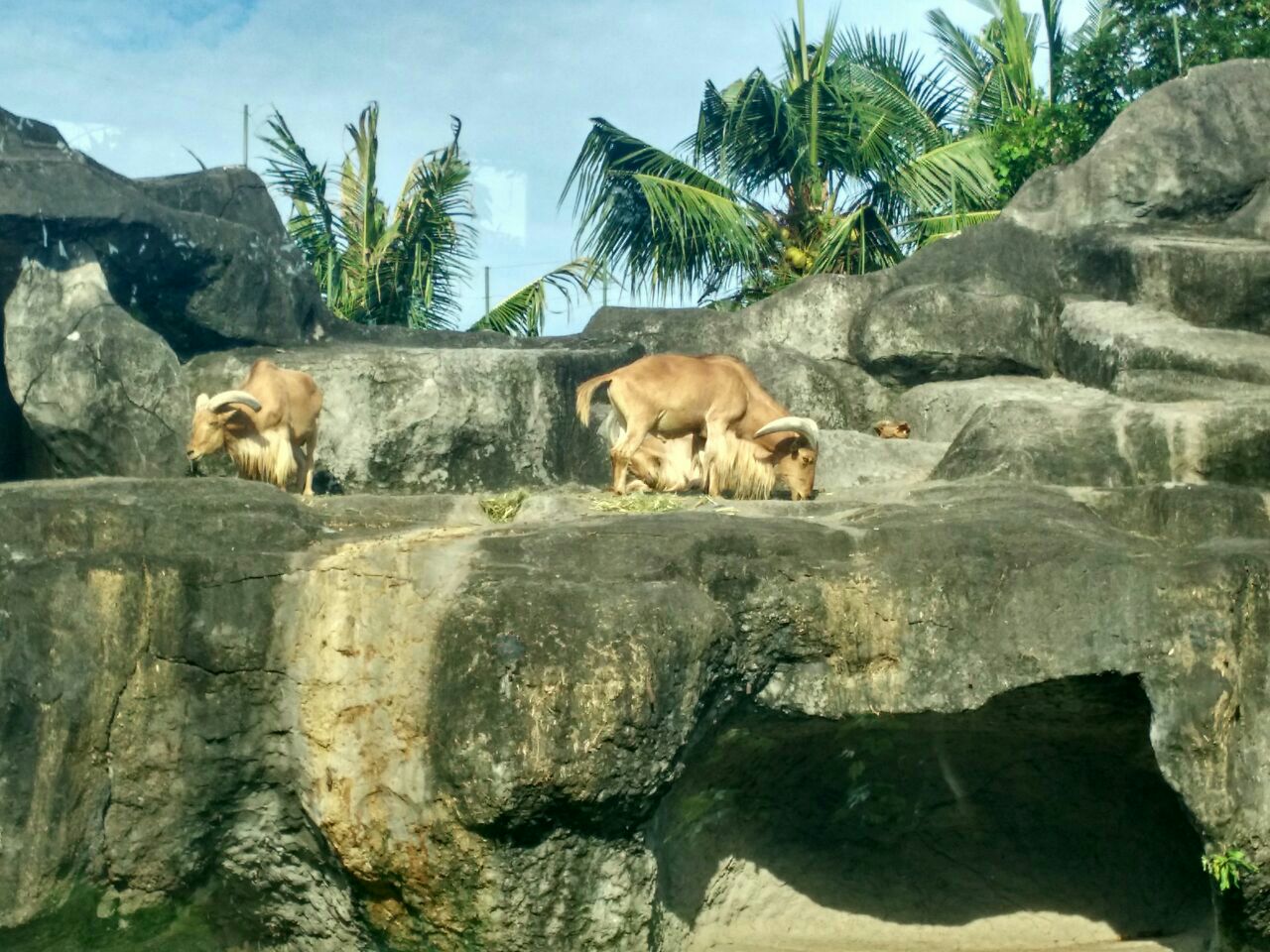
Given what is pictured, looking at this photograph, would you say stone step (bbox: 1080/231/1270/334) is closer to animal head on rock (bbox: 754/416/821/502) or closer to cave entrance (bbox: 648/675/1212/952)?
animal head on rock (bbox: 754/416/821/502)

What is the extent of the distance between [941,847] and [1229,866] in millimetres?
2076

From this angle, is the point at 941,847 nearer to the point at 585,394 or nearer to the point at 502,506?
the point at 502,506

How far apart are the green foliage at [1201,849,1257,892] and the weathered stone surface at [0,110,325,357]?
347 inches

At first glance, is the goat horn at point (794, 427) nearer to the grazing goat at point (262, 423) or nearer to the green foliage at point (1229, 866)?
the grazing goat at point (262, 423)

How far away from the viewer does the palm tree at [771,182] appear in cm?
2094

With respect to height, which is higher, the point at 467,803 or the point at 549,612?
the point at 549,612

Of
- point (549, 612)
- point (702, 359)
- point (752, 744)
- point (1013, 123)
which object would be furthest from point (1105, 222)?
point (549, 612)

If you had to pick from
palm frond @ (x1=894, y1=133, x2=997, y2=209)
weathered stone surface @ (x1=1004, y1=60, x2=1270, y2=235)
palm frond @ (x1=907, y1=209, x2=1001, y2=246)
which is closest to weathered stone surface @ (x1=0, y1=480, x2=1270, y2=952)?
weathered stone surface @ (x1=1004, y1=60, x2=1270, y2=235)

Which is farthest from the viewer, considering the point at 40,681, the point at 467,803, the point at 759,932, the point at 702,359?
the point at 702,359

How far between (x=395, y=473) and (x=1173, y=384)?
5.96m

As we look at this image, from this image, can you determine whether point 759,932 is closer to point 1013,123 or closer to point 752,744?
point 752,744

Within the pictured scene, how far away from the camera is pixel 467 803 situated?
766cm

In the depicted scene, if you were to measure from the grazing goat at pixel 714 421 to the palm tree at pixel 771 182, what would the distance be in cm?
784

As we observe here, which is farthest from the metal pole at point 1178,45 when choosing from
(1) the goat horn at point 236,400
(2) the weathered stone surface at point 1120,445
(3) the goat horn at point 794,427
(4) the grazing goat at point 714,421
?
(1) the goat horn at point 236,400
